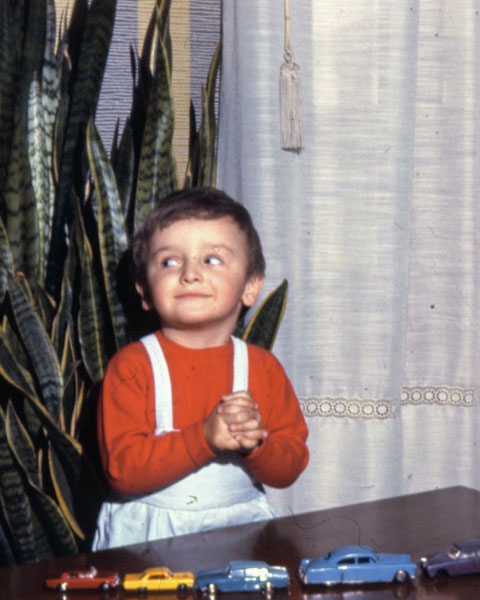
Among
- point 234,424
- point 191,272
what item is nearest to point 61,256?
point 191,272

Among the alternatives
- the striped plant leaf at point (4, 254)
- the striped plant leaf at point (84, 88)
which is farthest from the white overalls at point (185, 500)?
the striped plant leaf at point (84, 88)

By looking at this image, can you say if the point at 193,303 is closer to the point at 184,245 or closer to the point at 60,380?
the point at 184,245

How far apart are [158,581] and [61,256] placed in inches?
34.2

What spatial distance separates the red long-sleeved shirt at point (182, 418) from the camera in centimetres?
106

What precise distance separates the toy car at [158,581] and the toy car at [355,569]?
10 cm

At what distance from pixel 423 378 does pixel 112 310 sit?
72cm

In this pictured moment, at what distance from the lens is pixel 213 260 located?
114cm

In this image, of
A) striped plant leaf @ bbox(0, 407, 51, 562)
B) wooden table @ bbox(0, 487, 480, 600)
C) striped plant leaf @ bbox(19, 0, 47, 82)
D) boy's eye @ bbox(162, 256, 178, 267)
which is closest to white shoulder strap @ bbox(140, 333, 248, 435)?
boy's eye @ bbox(162, 256, 178, 267)

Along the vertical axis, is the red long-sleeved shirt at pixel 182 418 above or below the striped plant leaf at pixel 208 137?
below

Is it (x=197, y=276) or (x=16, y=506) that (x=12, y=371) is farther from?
(x=197, y=276)

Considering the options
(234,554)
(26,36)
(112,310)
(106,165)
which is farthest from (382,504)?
(26,36)

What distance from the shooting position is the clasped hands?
1.01 meters

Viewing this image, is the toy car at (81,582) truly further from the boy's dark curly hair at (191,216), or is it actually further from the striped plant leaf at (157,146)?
the striped plant leaf at (157,146)

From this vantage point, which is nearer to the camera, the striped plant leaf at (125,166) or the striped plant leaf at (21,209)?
the striped plant leaf at (21,209)
